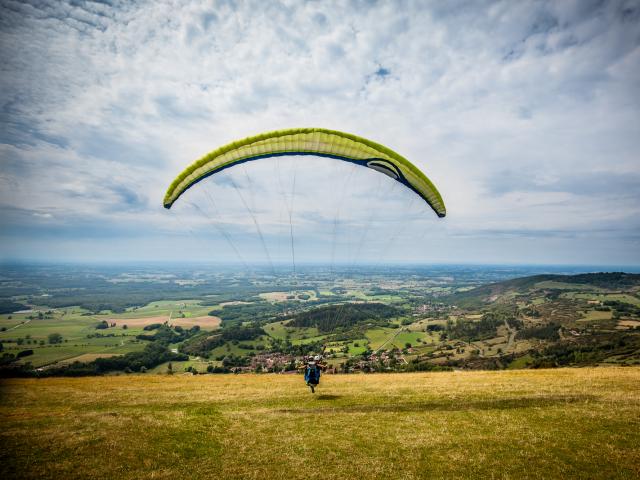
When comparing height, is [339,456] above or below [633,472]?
below

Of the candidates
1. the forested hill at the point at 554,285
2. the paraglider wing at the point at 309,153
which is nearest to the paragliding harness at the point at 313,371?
the paraglider wing at the point at 309,153

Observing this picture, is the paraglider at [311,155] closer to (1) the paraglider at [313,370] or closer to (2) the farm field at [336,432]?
(1) the paraglider at [313,370]

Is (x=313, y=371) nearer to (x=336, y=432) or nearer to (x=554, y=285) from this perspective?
(x=336, y=432)

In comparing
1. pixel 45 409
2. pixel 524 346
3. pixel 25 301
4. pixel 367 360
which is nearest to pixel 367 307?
pixel 524 346

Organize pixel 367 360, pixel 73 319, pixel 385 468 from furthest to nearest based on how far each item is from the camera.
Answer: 1. pixel 73 319
2. pixel 367 360
3. pixel 385 468

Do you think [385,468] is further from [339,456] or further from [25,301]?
[25,301]

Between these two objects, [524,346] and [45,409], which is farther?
[524,346]
